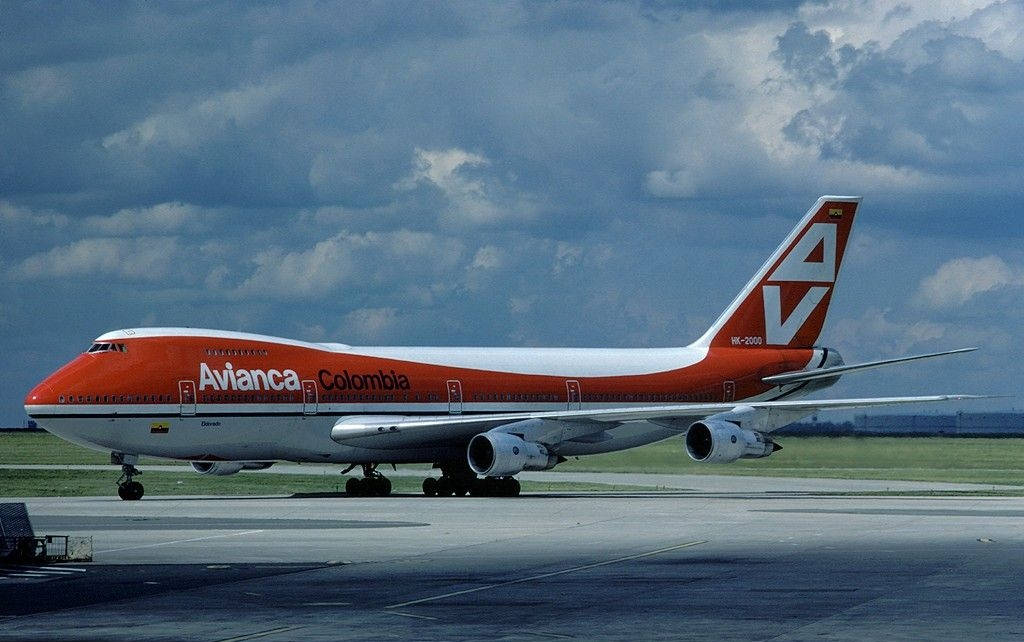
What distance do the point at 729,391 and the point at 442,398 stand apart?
11308 millimetres

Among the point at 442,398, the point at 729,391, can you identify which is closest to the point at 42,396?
the point at 442,398

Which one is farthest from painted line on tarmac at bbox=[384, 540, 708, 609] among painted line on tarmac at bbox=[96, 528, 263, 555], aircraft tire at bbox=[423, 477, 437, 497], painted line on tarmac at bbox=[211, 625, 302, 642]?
aircraft tire at bbox=[423, 477, 437, 497]

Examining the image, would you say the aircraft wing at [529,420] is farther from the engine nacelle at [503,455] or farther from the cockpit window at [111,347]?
the cockpit window at [111,347]

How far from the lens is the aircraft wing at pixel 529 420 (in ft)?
161

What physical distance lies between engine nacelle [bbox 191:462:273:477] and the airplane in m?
0.07

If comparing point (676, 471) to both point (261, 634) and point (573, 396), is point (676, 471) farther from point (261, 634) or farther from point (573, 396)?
point (261, 634)

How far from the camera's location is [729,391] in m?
57.6

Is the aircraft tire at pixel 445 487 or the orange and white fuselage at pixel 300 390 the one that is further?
the aircraft tire at pixel 445 487

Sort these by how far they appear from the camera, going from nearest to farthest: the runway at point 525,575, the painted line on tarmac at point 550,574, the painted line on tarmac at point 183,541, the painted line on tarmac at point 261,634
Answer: the painted line on tarmac at point 261,634, the runway at point 525,575, the painted line on tarmac at point 550,574, the painted line on tarmac at point 183,541

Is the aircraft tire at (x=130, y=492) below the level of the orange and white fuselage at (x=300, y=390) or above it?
below

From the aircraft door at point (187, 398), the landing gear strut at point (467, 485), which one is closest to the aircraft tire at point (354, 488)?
the landing gear strut at point (467, 485)

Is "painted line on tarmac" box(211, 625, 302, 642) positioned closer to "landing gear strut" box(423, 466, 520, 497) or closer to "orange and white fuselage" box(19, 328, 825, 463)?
"orange and white fuselage" box(19, 328, 825, 463)

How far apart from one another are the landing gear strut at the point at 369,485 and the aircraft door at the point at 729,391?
40.7ft

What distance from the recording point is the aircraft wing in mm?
49156
